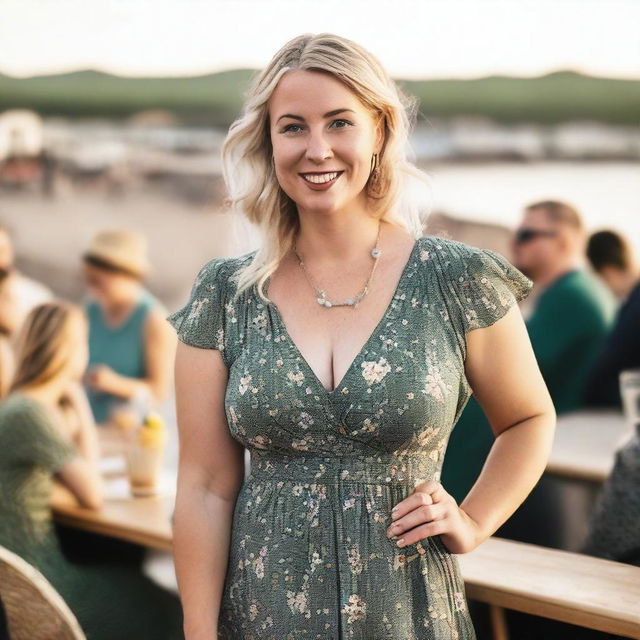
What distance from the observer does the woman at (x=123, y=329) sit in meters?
4.08

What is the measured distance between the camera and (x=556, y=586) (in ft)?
5.61

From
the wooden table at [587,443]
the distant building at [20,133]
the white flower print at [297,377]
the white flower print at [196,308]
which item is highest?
the distant building at [20,133]

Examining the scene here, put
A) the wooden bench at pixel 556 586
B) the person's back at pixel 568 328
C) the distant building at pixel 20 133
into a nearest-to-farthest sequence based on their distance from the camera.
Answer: the wooden bench at pixel 556 586 < the person's back at pixel 568 328 < the distant building at pixel 20 133

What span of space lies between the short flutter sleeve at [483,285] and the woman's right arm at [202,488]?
1.20 feet

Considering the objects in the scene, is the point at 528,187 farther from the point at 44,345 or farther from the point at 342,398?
the point at 342,398

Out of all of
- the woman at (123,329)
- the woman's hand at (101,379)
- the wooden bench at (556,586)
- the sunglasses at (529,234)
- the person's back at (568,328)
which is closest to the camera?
the wooden bench at (556,586)

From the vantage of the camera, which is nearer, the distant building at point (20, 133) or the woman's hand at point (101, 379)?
the woman's hand at point (101, 379)

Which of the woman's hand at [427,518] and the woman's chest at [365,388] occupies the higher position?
the woman's chest at [365,388]

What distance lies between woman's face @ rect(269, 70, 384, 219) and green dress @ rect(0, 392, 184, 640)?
153 cm

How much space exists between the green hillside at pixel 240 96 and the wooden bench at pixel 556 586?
380cm

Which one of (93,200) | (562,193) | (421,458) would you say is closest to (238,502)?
(421,458)

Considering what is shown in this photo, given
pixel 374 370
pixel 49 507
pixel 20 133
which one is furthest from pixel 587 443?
pixel 20 133

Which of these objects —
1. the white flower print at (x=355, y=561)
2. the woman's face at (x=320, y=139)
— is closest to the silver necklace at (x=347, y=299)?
the woman's face at (x=320, y=139)

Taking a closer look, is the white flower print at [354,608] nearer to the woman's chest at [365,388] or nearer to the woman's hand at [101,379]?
the woman's chest at [365,388]
